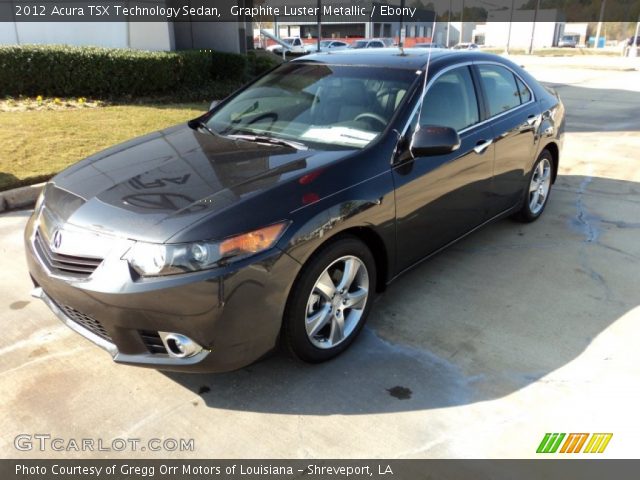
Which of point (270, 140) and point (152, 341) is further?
point (270, 140)

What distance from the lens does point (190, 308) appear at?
2457 millimetres

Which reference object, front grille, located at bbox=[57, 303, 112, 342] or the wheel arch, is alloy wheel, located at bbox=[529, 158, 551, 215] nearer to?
the wheel arch

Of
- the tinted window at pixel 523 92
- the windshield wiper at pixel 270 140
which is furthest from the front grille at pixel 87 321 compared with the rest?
the tinted window at pixel 523 92

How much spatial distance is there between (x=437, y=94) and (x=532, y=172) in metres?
1.72

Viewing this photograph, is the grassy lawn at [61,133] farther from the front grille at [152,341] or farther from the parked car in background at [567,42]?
the parked car in background at [567,42]

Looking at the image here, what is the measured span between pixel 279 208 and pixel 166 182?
28.1 inches

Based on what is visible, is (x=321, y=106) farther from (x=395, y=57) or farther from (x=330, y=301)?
(x=330, y=301)

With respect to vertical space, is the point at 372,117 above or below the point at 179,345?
above

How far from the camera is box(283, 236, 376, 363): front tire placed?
2.79 m

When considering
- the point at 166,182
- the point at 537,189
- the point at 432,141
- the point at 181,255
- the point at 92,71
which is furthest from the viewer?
the point at 92,71

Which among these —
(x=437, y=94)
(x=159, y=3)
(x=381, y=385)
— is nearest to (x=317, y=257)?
(x=381, y=385)

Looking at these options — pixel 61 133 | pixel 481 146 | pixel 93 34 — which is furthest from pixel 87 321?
pixel 93 34

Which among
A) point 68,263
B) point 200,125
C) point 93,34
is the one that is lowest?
point 68,263

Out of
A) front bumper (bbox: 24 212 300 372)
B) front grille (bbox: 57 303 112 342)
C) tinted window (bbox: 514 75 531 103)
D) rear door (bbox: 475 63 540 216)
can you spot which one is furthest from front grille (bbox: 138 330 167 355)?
tinted window (bbox: 514 75 531 103)
